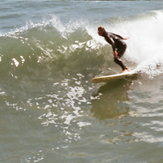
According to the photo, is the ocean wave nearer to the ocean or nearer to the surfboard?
the ocean

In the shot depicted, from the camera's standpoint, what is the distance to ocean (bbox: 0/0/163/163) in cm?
659

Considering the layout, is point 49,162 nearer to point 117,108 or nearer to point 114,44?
point 117,108

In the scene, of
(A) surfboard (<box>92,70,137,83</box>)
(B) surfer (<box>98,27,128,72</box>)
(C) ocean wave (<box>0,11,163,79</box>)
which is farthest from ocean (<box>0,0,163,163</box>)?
(B) surfer (<box>98,27,128,72</box>)

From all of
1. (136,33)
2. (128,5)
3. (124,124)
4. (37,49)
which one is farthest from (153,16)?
(124,124)

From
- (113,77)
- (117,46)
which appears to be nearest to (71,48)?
(117,46)

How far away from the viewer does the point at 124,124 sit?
295 inches

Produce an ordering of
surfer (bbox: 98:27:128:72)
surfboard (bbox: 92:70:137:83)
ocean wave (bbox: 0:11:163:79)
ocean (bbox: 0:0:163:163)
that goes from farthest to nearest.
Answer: ocean wave (bbox: 0:11:163:79)
surfer (bbox: 98:27:128:72)
surfboard (bbox: 92:70:137:83)
ocean (bbox: 0:0:163:163)

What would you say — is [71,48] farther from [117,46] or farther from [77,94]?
[77,94]

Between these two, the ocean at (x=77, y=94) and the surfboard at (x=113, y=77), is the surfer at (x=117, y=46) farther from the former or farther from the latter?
the ocean at (x=77, y=94)

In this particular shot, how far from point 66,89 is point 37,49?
7.93ft

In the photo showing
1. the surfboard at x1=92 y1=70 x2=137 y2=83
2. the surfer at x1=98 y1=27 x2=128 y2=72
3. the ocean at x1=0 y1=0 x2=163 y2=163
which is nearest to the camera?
the ocean at x1=0 y1=0 x2=163 y2=163

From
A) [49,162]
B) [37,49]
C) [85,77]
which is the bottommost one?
[49,162]

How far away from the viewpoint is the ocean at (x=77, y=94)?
659 cm

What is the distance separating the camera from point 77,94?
30.1 ft
